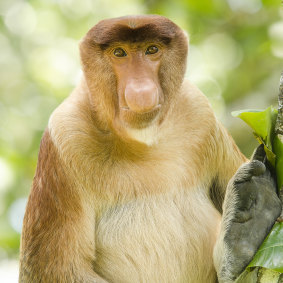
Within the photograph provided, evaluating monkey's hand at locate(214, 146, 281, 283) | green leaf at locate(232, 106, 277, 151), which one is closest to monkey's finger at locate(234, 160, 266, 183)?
monkey's hand at locate(214, 146, 281, 283)

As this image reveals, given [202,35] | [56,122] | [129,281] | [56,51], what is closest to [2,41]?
[56,51]

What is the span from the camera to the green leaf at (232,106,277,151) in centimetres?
281

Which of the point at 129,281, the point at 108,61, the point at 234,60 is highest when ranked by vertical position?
the point at 234,60

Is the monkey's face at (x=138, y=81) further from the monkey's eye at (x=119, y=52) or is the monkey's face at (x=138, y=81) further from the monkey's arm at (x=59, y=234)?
the monkey's arm at (x=59, y=234)

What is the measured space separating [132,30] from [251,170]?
1.01 m

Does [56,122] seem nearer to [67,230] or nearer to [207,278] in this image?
[67,230]

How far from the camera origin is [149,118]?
3018mm

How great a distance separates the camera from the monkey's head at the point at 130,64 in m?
3.04

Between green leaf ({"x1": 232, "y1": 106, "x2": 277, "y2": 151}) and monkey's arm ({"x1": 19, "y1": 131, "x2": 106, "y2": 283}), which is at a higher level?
green leaf ({"x1": 232, "y1": 106, "x2": 277, "y2": 151})

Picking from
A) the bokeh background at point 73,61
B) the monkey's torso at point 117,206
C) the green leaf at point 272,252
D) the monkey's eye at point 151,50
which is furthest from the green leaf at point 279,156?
the bokeh background at point 73,61

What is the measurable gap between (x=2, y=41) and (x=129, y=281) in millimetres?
5171

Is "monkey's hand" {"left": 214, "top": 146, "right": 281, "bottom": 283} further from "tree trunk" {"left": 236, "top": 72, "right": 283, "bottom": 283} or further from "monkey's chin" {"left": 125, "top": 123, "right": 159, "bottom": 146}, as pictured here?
"monkey's chin" {"left": 125, "top": 123, "right": 159, "bottom": 146}

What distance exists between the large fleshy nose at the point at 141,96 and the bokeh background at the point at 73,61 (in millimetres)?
2752

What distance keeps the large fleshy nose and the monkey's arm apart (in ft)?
1.81
